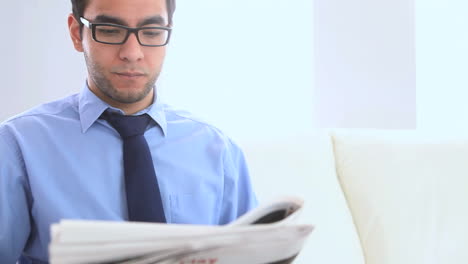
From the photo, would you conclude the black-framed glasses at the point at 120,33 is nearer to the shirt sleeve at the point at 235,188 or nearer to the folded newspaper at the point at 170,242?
the shirt sleeve at the point at 235,188

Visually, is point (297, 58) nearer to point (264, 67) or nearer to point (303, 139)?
point (264, 67)

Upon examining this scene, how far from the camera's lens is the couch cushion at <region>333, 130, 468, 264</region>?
5.75 ft

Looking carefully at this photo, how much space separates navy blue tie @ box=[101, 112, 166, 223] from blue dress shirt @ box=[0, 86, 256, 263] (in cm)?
3

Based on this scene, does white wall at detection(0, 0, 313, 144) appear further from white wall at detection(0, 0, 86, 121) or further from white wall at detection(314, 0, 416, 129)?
white wall at detection(0, 0, 86, 121)

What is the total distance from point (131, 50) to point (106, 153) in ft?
0.73

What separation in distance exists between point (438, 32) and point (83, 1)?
1.96 meters

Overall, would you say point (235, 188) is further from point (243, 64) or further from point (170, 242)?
point (243, 64)

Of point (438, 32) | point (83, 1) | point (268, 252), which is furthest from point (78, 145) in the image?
point (438, 32)

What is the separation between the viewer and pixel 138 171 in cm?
115

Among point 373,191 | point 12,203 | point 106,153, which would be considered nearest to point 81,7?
point 106,153

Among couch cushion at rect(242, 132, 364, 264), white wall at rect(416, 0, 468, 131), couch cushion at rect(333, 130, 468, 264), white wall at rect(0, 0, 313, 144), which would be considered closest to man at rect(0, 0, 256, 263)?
couch cushion at rect(242, 132, 364, 264)

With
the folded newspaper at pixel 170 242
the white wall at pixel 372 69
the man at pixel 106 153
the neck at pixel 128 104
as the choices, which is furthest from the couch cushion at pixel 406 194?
the folded newspaper at pixel 170 242

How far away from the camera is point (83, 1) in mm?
1200

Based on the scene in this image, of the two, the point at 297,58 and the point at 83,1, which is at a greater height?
the point at 83,1
